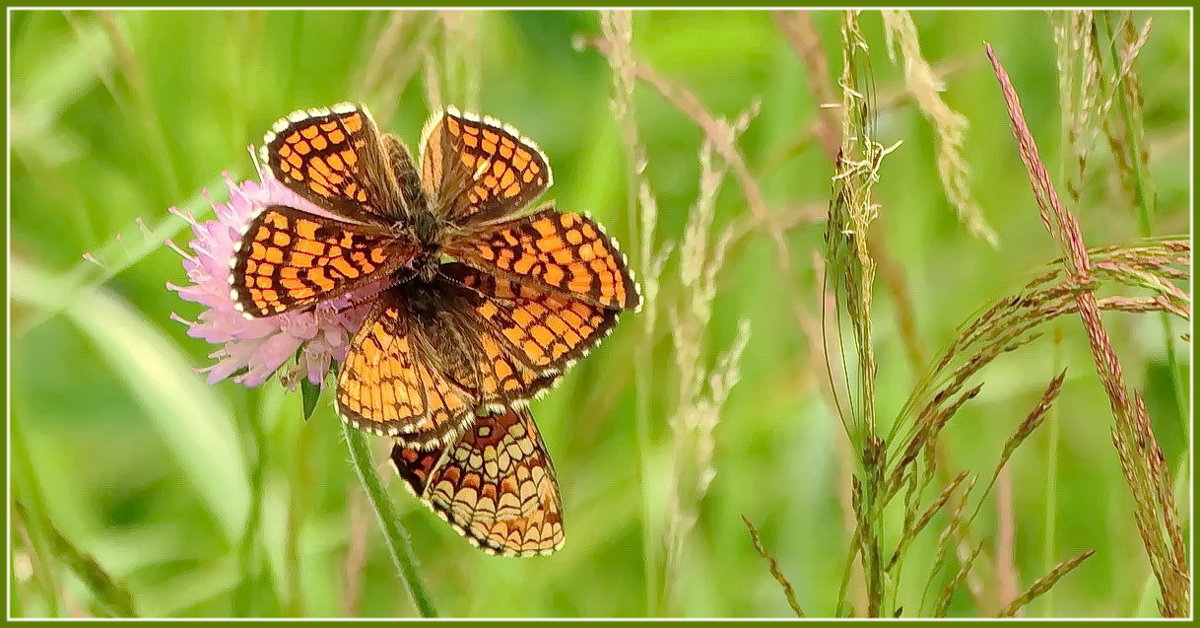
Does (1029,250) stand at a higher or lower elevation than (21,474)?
higher

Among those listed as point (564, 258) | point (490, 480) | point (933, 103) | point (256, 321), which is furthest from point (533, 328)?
point (933, 103)

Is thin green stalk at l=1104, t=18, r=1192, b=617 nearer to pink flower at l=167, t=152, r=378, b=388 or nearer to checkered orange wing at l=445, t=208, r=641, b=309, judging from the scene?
checkered orange wing at l=445, t=208, r=641, b=309

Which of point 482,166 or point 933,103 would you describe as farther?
point 933,103

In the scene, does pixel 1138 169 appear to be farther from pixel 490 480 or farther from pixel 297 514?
pixel 297 514

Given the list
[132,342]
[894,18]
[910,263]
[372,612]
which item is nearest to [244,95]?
[132,342]

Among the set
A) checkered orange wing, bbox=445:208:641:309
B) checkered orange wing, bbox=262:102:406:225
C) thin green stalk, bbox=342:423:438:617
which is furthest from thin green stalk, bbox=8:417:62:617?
checkered orange wing, bbox=445:208:641:309

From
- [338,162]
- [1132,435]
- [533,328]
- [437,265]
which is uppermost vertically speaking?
[338,162]

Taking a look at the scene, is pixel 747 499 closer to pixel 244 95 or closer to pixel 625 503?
pixel 625 503

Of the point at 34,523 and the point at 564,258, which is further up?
the point at 564,258
